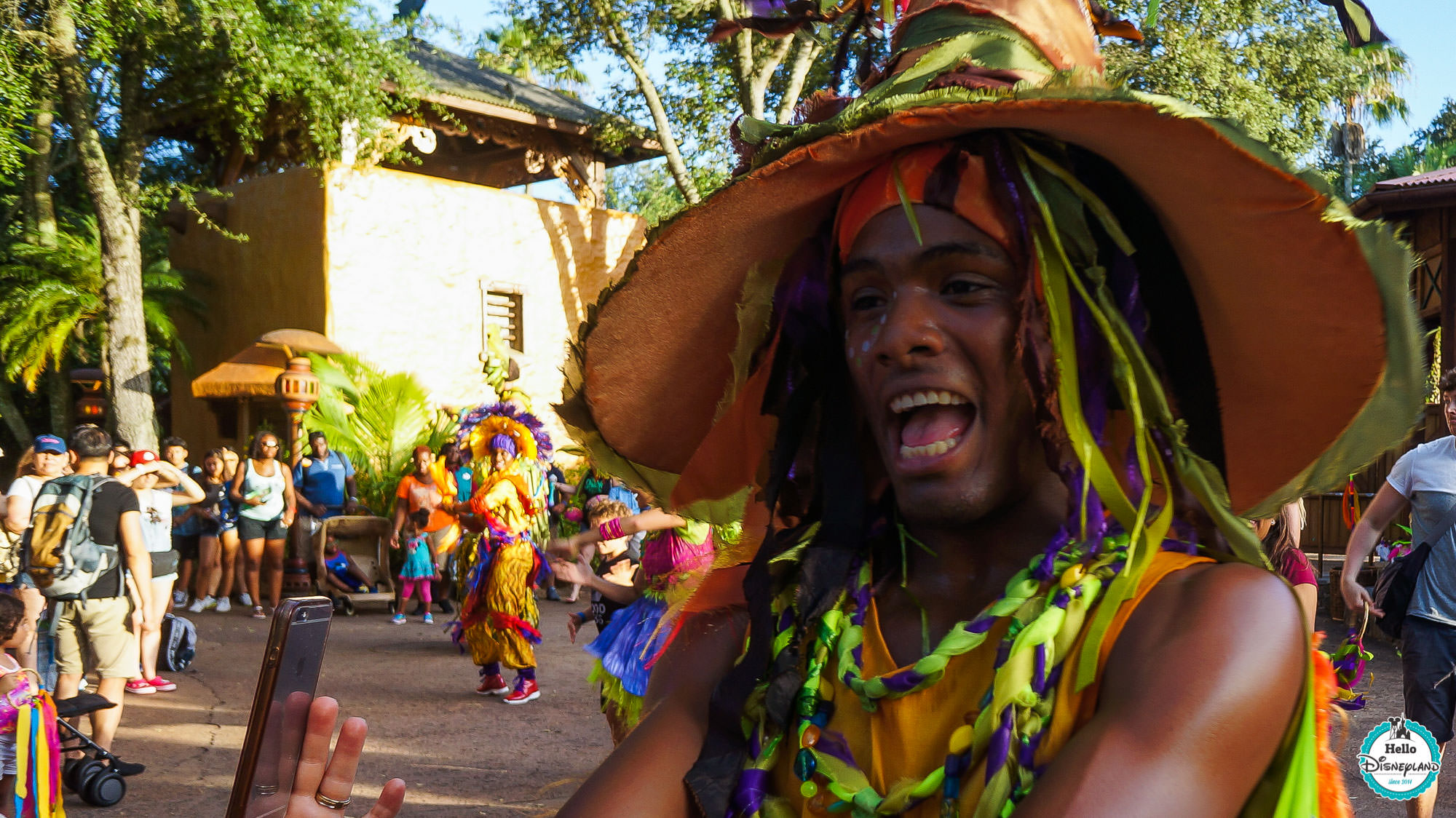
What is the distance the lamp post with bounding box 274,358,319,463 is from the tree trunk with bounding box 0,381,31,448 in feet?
26.7

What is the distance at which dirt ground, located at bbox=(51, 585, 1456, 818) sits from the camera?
5.75 metres

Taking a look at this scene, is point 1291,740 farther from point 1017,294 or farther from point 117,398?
point 117,398

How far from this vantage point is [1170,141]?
1377 millimetres

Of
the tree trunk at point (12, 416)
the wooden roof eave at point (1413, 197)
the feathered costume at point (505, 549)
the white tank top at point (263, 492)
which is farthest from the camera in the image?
the tree trunk at point (12, 416)

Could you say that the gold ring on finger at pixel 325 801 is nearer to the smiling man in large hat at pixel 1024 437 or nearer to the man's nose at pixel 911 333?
the smiling man in large hat at pixel 1024 437

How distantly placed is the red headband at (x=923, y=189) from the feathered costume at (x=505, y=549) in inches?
268

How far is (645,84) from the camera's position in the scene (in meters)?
19.1

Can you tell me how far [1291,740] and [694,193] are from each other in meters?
18.7

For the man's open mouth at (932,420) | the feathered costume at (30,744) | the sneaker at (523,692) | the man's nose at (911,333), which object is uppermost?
the man's nose at (911,333)

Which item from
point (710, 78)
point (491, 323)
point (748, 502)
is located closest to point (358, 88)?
point (491, 323)

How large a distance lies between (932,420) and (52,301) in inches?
684

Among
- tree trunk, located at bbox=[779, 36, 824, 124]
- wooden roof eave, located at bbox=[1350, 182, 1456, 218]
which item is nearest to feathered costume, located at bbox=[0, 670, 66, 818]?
wooden roof eave, located at bbox=[1350, 182, 1456, 218]

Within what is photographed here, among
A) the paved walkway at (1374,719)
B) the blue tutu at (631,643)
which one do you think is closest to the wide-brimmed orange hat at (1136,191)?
the paved walkway at (1374,719)

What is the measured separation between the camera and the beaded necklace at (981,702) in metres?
1.32
